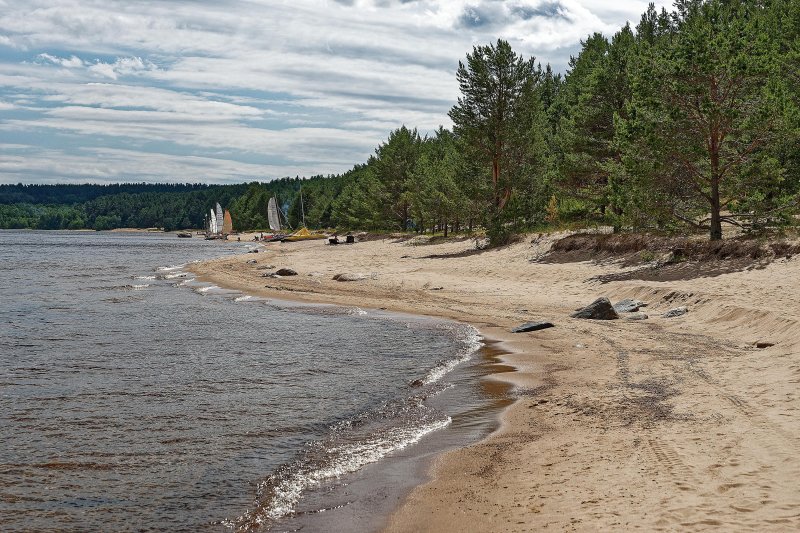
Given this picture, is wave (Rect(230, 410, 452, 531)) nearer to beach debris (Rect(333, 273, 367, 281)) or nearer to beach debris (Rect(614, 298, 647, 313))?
beach debris (Rect(614, 298, 647, 313))

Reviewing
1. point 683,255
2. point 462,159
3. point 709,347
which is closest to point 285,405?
point 709,347

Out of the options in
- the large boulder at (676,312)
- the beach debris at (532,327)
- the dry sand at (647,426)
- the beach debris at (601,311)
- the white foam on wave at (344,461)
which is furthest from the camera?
the beach debris at (601,311)

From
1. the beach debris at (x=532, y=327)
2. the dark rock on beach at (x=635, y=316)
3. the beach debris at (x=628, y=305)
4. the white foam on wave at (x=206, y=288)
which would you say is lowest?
the white foam on wave at (x=206, y=288)

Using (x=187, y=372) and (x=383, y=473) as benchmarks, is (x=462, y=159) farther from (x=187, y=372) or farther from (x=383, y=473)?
(x=383, y=473)

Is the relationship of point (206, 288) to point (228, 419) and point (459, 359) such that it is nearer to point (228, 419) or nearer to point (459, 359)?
point (459, 359)

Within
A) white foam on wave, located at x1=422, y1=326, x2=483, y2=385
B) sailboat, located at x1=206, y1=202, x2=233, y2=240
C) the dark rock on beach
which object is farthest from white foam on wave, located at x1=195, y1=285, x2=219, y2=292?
sailboat, located at x1=206, y1=202, x2=233, y2=240

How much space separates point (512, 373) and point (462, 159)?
42597mm

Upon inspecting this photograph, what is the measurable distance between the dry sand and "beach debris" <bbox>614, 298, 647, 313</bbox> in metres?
0.60

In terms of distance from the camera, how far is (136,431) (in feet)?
37.2

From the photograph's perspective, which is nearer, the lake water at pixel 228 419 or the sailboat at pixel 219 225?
the lake water at pixel 228 419

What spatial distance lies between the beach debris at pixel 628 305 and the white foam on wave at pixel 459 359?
5395mm

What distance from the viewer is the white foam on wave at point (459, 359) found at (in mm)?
15125

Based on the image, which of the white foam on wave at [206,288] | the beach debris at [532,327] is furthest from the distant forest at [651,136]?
the white foam on wave at [206,288]

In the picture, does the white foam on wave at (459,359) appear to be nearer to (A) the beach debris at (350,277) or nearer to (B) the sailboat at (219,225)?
(A) the beach debris at (350,277)
